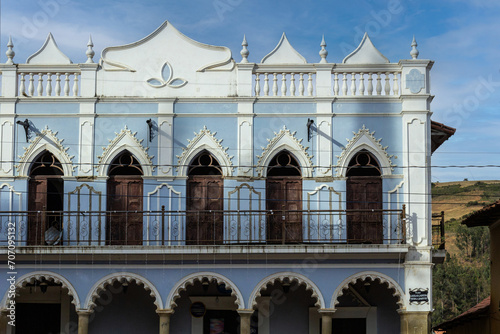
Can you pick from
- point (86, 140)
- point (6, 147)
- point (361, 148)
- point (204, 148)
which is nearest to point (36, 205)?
point (6, 147)

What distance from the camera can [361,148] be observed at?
2217 cm

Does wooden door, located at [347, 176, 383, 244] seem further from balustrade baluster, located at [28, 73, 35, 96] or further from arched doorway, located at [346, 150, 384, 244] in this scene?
balustrade baluster, located at [28, 73, 35, 96]

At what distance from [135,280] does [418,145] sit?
8217mm

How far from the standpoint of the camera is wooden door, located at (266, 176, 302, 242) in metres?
22.0

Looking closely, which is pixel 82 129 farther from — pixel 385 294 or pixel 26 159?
pixel 385 294

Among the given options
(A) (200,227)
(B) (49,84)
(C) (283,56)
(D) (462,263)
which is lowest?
(D) (462,263)

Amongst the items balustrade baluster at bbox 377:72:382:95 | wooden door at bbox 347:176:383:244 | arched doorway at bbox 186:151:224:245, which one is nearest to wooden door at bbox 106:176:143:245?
arched doorway at bbox 186:151:224:245

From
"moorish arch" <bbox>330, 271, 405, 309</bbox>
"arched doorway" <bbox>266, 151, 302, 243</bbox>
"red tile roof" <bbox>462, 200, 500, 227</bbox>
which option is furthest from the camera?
"arched doorway" <bbox>266, 151, 302, 243</bbox>

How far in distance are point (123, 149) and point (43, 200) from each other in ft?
8.42

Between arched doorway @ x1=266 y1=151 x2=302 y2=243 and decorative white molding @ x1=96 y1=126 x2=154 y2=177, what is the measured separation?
3285mm

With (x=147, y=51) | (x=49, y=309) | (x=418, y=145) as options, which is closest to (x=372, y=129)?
(x=418, y=145)

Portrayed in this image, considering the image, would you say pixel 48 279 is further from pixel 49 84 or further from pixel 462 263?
pixel 462 263

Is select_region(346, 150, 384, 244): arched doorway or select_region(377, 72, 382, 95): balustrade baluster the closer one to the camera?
select_region(346, 150, 384, 244): arched doorway

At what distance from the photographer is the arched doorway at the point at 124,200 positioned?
2209 centimetres
